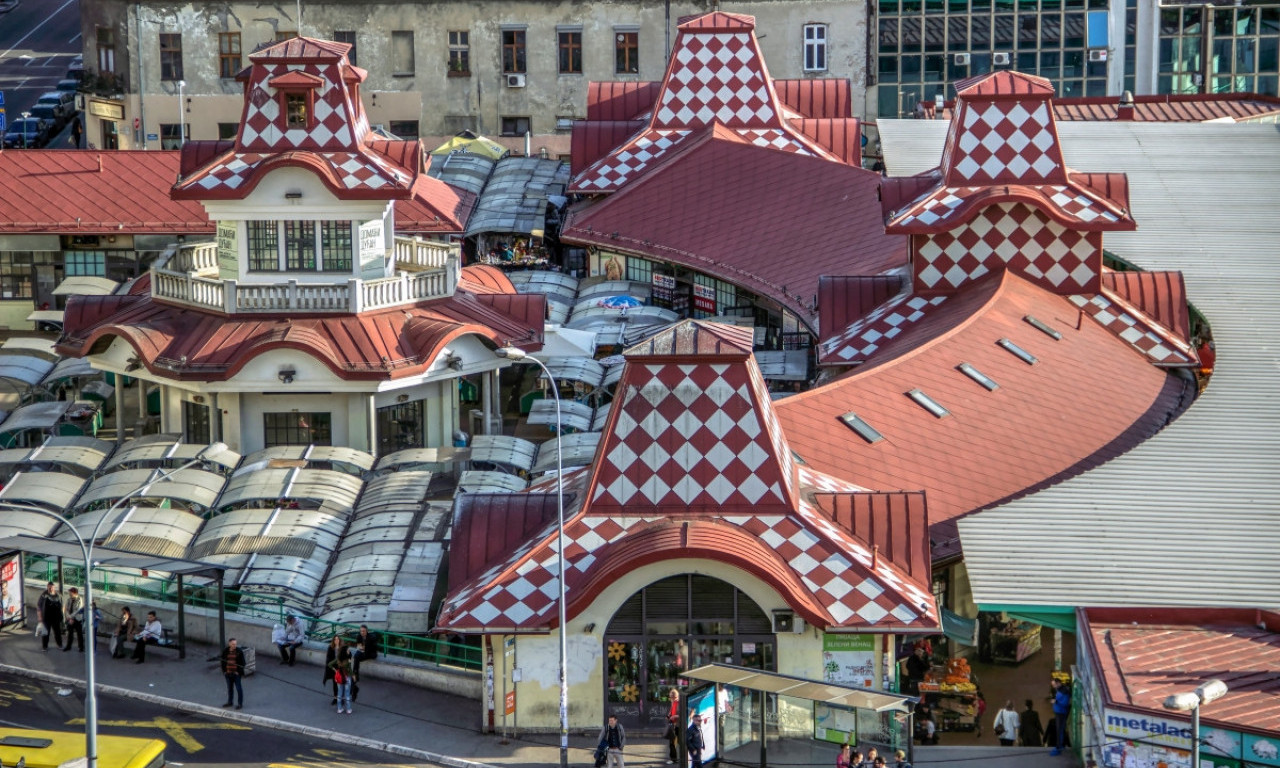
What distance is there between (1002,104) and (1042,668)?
19832 millimetres

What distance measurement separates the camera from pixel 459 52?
115688 mm

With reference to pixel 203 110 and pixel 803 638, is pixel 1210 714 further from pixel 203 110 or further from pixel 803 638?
pixel 203 110

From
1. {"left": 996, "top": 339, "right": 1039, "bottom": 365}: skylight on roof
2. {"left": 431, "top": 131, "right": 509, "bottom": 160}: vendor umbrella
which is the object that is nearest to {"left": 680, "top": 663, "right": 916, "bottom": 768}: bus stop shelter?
{"left": 996, "top": 339, "right": 1039, "bottom": 365}: skylight on roof

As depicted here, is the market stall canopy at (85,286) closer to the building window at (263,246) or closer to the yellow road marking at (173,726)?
the building window at (263,246)

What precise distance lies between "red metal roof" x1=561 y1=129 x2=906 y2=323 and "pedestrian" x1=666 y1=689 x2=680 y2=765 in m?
25.5

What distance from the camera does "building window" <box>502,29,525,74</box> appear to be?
115m

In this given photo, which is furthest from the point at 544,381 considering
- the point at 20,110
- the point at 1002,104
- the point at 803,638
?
the point at 20,110

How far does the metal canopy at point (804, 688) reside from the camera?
49.6 metres

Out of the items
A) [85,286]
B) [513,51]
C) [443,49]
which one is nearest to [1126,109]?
[513,51]

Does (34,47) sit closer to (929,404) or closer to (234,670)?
(929,404)

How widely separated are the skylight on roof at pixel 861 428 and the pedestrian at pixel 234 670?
14449 millimetres

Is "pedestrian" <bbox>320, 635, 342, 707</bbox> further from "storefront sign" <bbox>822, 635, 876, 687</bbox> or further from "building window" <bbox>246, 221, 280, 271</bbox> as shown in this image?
"building window" <bbox>246, 221, 280, 271</bbox>

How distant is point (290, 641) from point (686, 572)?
10205 millimetres

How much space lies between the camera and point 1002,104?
73.9 meters
